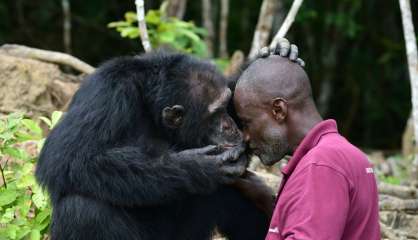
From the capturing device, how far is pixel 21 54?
8727mm

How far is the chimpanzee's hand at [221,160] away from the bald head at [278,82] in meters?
0.60

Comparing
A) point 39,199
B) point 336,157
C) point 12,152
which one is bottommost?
point 39,199

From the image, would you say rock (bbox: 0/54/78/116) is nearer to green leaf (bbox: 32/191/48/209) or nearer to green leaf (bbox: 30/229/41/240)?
green leaf (bbox: 32/191/48/209)

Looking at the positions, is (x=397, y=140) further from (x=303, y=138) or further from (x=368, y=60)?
(x=303, y=138)

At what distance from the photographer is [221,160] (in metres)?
5.31

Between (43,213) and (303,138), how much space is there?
2052 millimetres

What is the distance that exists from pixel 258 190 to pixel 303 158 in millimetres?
1494

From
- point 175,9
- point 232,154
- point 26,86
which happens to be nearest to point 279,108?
point 232,154

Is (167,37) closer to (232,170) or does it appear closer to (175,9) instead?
(175,9)

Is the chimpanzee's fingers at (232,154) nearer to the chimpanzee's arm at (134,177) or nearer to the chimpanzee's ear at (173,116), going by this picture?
the chimpanzee's arm at (134,177)

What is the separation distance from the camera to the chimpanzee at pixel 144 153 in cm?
523

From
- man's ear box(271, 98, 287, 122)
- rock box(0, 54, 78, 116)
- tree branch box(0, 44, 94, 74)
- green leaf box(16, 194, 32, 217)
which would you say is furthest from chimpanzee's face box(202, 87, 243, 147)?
tree branch box(0, 44, 94, 74)

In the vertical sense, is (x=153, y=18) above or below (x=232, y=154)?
below

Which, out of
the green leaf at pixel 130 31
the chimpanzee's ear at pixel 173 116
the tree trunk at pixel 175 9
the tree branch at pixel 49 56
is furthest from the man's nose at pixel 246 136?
the tree trunk at pixel 175 9
